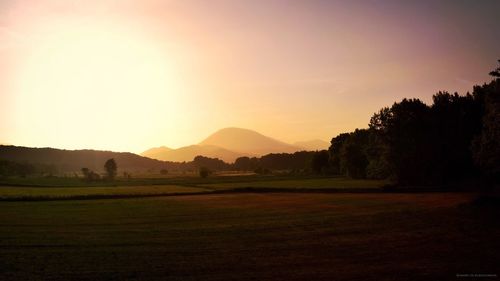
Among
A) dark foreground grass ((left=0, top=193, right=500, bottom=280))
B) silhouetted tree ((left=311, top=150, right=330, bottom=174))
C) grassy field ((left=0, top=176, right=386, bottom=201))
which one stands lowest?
dark foreground grass ((left=0, top=193, right=500, bottom=280))

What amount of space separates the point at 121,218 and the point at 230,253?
21.3m

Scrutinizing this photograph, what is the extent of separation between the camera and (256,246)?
25406 millimetres

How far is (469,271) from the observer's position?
1900cm

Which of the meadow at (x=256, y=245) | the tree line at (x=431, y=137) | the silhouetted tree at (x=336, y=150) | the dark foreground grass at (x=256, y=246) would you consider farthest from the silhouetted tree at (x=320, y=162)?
the dark foreground grass at (x=256, y=246)

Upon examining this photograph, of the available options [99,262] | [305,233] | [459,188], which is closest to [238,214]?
[305,233]

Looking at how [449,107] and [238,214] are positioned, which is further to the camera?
[449,107]

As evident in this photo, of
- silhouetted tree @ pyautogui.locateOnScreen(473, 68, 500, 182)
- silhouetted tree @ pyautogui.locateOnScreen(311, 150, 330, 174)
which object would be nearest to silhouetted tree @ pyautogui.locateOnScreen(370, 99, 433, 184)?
silhouetted tree @ pyautogui.locateOnScreen(473, 68, 500, 182)

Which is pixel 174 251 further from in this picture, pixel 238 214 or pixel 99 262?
pixel 238 214

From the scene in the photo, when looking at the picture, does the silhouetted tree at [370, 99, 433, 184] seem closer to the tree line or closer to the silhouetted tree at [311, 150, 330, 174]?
the tree line

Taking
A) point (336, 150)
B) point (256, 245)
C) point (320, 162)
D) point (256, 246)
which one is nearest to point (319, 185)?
point (336, 150)

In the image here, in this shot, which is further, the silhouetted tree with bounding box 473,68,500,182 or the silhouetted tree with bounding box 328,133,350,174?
the silhouetted tree with bounding box 328,133,350,174

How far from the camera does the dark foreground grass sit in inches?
757

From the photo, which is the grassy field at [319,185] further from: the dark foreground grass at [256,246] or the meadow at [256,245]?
the dark foreground grass at [256,246]

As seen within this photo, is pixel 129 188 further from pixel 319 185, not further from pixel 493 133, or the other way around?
pixel 493 133
